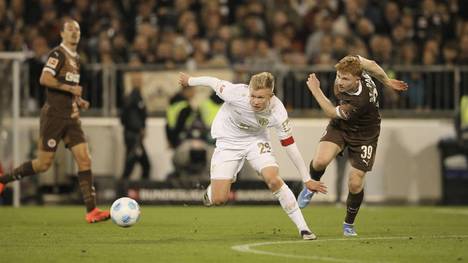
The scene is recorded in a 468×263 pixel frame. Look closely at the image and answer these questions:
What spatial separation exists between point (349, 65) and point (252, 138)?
136cm

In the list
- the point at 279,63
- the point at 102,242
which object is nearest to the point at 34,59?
the point at 279,63

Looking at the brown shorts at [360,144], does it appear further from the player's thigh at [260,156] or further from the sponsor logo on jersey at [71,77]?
the sponsor logo on jersey at [71,77]

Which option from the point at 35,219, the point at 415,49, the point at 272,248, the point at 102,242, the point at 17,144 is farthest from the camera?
the point at 415,49

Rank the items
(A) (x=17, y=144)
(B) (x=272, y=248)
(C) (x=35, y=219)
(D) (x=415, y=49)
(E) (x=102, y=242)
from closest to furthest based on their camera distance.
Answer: (B) (x=272, y=248) < (E) (x=102, y=242) < (C) (x=35, y=219) < (A) (x=17, y=144) < (D) (x=415, y=49)

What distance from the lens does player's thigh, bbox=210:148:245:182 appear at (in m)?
12.4

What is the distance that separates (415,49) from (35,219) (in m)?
9.68

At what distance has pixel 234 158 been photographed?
489 inches

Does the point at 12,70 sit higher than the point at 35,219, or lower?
higher

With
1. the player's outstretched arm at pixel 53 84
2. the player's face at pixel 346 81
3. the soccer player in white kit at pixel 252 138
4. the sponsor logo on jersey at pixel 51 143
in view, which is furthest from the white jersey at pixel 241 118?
the sponsor logo on jersey at pixel 51 143

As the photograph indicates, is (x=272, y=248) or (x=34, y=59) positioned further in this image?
(x=34, y=59)

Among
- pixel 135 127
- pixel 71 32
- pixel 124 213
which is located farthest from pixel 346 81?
pixel 135 127

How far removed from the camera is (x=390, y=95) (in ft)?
72.5

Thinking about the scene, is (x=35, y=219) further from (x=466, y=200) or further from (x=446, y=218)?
(x=466, y=200)

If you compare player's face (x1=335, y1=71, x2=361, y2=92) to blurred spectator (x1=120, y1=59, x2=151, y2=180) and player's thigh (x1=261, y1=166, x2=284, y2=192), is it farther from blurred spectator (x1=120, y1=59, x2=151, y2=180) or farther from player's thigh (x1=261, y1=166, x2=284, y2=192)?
blurred spectator (x1=120, y1=59, x2=151, y2=180)
